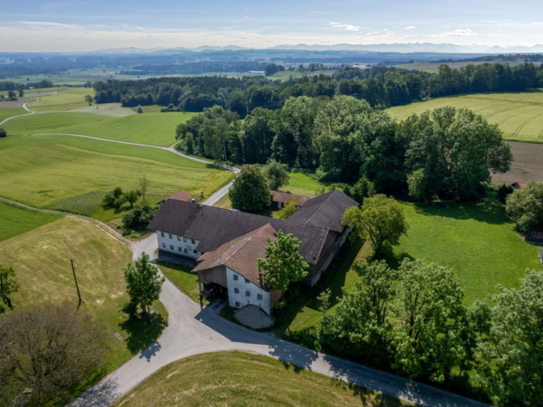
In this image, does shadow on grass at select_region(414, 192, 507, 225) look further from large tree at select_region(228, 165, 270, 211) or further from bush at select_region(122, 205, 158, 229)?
bush at select_region(122, 205, 158, 229)

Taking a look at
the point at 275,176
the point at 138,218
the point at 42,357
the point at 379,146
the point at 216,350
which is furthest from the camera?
the point at 379,146

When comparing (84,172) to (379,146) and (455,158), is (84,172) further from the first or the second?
(455,158)

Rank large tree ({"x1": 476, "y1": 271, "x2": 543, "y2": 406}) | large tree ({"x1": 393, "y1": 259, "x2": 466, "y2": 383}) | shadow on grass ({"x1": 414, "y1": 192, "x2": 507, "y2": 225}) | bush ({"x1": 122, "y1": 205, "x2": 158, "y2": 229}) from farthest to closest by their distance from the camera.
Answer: bush ({"x1": 122, "y1": 205, "x2": 158, "y2": 229}) < shadow on grass ({"x1": 414, "y1": 192, "x2": 507, "y2": 225}) < large tree ({"x1": 393, "y1": 259, "x2": 466, "y2": 383}) < large tree ({"x1": 476, "y1": 271, "x2": 543, "y2": 406})

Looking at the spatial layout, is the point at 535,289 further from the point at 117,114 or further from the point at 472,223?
the point at 117,114

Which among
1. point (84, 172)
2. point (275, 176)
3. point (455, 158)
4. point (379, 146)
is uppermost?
point (379, 146)

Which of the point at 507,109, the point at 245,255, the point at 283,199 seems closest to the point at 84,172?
the point at 283,199

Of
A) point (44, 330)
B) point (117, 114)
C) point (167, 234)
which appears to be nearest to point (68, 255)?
point (167, 234)

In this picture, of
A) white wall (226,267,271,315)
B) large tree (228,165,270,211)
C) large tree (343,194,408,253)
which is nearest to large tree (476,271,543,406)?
large tree (343,194,408,253)
